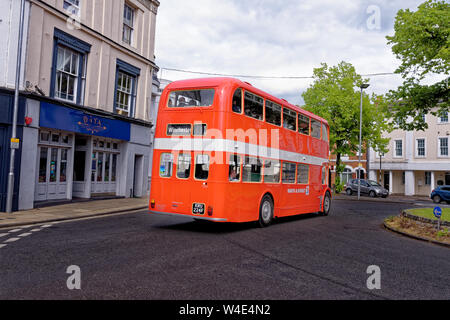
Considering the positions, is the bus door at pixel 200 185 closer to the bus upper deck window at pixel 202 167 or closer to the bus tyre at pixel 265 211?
the bus upper deck window at pixel 202 167

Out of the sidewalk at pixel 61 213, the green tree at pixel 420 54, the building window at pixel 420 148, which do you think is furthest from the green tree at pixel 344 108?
the sidewalk at pixel 61 213

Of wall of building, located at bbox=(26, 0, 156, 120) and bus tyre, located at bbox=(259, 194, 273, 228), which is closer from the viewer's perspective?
bus tyre, located at bbox=(259, 194, 273, 228)

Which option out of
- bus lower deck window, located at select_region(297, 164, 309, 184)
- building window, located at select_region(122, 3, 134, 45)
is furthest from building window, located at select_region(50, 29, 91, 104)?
bus lower deck window, located at select_region(297, 164, 309, 184)

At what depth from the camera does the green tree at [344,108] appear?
32781 mm

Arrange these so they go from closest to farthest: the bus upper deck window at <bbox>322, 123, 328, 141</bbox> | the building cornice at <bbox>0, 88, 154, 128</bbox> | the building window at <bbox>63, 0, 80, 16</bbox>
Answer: the building cornice at <bbox>0, 88, 154, 128</bbox>
the building window at <bbox>63, 0, 80, 16</bbox>
the bus upper deck window at <bbox>322, 123, 328, 141</bbox>

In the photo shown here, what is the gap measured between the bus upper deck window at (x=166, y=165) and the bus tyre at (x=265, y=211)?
2.98 meters

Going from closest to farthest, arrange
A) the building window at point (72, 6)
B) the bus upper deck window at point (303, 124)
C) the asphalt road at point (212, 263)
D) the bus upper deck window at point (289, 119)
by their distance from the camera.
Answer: the asphalt road at point (212, 263)
the bus upper deck window at point (289, 119)
the bus upper deck window at point (303, 124)
the building window at point (72, 6)

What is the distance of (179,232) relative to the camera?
9.55 meters

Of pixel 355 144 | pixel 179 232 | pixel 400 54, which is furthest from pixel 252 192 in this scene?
pixel 355 144

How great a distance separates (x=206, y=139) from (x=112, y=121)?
397 inches

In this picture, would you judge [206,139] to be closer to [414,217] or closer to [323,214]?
[414,217]

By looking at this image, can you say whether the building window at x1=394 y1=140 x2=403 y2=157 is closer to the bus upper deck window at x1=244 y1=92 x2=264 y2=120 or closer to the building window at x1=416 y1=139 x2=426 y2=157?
the building window at x1=416 y1=139 x2=426 y2=157

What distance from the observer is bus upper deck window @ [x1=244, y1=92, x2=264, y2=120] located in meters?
10.0

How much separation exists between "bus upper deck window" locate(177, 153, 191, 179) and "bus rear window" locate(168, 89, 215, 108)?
4.57 feet
